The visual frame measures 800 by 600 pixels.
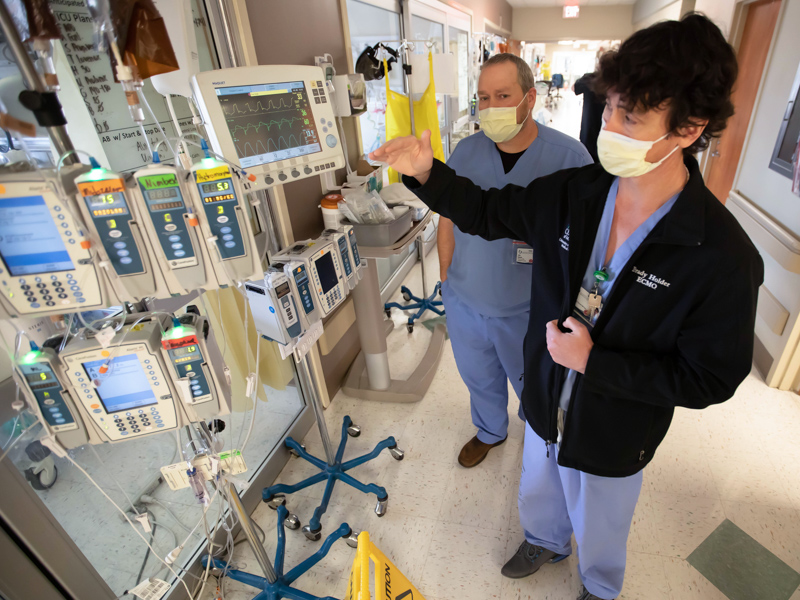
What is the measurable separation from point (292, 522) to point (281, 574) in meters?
0.25

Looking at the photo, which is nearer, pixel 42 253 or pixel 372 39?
pixel 42 253

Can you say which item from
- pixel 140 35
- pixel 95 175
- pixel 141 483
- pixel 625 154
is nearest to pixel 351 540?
pixel 141 483

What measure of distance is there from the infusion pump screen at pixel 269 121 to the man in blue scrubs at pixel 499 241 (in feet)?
1.97

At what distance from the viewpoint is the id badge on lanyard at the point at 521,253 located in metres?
1.59

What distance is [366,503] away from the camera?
199 centimetres

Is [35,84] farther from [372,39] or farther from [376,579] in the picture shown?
[372,39]

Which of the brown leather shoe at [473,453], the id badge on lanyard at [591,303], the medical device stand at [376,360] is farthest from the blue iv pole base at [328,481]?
the id badge on lanyard at [591,303]

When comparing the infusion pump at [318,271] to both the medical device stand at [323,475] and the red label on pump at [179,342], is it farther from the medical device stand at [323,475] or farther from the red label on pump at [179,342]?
the red label on pump at [179,342]

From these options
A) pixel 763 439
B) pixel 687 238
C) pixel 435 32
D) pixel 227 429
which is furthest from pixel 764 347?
pixel 435 32

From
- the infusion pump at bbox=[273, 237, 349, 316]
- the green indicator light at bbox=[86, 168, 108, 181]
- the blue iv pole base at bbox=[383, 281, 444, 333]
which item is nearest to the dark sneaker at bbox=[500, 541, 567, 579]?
the infusion pump at bbox=[273, 237, 349, 316]

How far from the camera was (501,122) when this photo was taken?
158 cm

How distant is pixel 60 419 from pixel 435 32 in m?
4.62

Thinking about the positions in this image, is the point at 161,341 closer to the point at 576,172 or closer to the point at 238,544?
the point at 576,172

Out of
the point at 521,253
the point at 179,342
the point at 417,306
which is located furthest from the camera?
the point at 417,306
